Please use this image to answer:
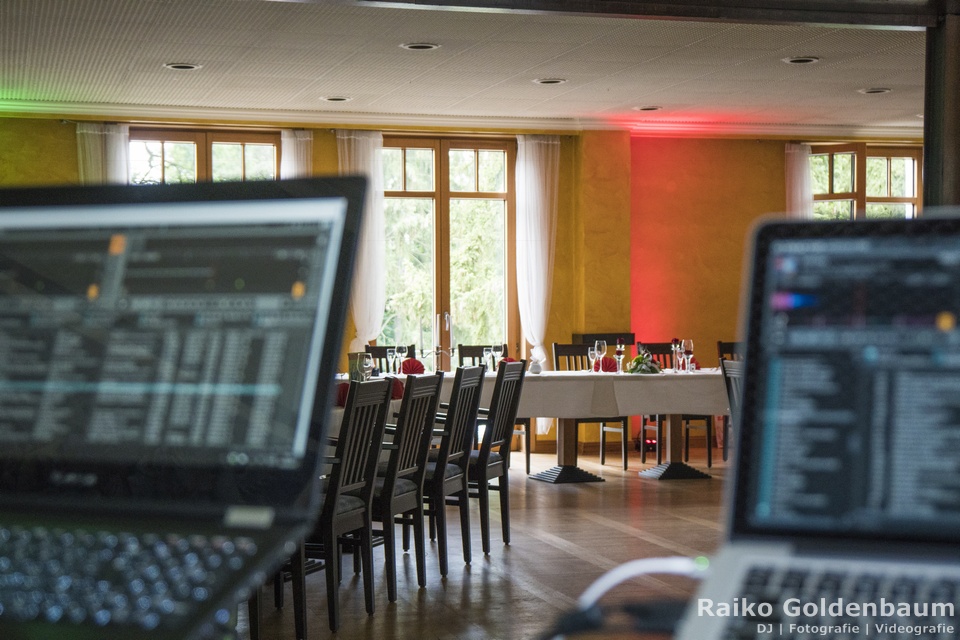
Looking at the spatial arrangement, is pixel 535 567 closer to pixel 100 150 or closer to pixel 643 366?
pixel 643 366

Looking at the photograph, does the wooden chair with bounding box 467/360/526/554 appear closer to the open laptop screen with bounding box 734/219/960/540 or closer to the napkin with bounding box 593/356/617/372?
the napkin with bounding box 593/356/617/372

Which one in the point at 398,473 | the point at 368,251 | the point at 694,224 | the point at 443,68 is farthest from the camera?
the point at 694,224

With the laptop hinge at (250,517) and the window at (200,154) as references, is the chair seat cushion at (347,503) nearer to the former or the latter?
the laptop hinge at (250,517)

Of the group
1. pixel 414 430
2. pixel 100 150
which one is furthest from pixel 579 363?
pixel 414 430

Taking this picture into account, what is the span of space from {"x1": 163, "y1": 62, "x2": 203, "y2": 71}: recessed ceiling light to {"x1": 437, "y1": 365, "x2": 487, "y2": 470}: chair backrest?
3.53 metres

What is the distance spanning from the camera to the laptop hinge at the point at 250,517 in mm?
898

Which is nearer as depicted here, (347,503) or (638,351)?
(347,503)

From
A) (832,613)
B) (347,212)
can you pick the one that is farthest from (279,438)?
(832,613)

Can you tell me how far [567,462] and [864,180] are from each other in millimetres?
4238

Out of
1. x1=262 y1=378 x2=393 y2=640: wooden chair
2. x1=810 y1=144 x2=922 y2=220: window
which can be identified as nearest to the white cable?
x1=262 y1=378 x2=393 y2=640: wooden chair

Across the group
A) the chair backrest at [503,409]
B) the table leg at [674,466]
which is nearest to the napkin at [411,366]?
the chair backrest at [503,409]

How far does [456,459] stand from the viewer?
203 inches

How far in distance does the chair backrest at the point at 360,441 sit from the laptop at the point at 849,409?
2984 mm

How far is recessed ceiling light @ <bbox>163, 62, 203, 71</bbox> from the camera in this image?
23.9ft
